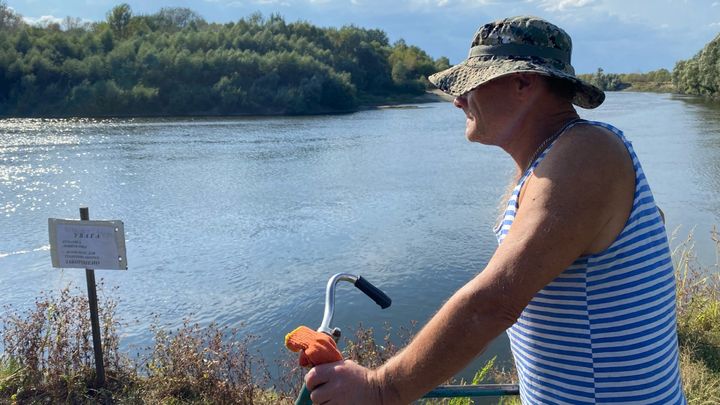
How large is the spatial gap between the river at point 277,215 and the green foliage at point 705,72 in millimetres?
21910

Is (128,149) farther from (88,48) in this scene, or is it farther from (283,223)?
(88,48)

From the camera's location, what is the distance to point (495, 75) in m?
1.41

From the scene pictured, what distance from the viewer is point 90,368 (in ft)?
13.5

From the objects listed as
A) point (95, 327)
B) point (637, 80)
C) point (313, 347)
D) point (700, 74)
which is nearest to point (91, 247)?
point (95, 327)

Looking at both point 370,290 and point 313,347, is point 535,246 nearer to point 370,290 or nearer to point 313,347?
point 313,347

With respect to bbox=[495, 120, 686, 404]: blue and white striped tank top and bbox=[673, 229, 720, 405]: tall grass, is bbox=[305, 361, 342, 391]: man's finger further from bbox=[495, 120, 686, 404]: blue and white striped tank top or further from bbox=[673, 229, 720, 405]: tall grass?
bbox=[673, 229, 720, 405]: tall grass

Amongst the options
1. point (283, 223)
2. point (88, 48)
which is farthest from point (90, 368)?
point (88, 48)

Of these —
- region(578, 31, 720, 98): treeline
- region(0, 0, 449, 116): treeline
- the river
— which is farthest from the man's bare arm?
region(0, 0, 449, 116): treeline

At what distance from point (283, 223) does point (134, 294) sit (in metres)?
3.77

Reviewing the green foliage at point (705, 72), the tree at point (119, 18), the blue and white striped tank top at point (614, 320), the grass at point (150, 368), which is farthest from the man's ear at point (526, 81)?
the tree at point (119, 18)

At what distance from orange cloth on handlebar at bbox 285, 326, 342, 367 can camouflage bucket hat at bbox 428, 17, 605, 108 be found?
0.63 m

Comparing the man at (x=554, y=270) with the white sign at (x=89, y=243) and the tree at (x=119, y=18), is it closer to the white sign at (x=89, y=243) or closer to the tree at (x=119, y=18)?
the white sign at (x=89, y=243)

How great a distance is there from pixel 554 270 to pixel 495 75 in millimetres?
434

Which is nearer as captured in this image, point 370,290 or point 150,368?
point 370,290
